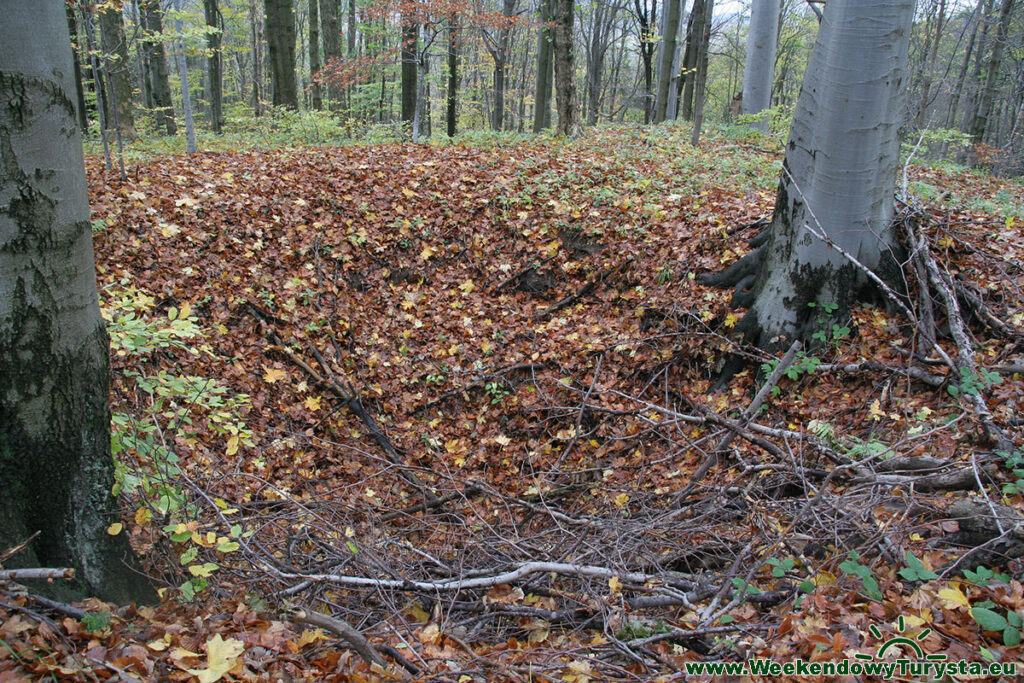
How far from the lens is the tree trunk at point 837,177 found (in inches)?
177

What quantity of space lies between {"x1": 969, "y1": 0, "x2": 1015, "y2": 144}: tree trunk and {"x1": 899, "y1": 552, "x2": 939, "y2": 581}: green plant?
58.7 feet

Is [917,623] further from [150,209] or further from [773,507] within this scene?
[150,209]

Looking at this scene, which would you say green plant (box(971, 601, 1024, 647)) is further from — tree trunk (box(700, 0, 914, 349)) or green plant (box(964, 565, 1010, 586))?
tree trunk (box(700, 0, 914, 349))

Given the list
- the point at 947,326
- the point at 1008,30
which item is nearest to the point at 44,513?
the point at 947,326

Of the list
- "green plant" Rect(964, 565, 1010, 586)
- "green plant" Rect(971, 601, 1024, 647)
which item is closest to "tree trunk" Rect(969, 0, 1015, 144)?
"green plant" Rect(964, 565, 1010, 586)

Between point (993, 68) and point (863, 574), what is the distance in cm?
2001

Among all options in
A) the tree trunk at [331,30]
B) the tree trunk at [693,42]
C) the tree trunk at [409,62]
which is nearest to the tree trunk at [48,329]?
the tree trunk at [409,62]

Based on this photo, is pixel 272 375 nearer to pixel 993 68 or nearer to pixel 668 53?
pixel 668 53

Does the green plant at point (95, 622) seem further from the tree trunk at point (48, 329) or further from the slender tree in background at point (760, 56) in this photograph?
the slender tree in background at point (760, 56)

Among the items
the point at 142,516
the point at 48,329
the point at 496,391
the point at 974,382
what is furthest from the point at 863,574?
the point at 496,391

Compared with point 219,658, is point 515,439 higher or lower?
lower

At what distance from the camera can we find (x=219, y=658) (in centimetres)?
225

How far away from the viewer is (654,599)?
2.97 meters

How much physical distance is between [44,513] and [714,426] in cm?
421
